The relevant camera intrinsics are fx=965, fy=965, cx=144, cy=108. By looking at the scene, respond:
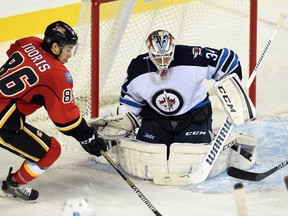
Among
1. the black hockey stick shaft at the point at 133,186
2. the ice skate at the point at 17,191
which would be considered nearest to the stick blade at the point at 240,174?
the black hockey stick shaft at the point at 133,186

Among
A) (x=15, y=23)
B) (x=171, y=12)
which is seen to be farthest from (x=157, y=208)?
(x=15, y=23)

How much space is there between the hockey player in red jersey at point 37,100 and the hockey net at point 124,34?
54 centimetres

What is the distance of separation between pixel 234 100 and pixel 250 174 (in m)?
0.32

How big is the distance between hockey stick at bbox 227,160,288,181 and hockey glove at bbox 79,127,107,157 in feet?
1.84

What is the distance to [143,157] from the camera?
13.5 ft

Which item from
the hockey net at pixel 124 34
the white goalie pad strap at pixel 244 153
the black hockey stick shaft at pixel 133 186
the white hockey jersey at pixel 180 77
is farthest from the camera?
the hockey net at pixel 124 34

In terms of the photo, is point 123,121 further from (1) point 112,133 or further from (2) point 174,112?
(2) point 174,112

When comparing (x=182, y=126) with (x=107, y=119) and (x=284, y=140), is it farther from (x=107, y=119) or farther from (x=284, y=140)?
(x=284, y=140)

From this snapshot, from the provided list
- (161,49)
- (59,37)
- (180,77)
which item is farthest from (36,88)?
(180,77)

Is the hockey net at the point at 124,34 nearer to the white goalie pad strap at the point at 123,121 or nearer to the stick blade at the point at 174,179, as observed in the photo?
the white goalie pad strap at the point at 123,121

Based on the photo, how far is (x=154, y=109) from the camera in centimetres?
423

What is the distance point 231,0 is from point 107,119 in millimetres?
1222

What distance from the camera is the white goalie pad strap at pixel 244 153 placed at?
4.24 m

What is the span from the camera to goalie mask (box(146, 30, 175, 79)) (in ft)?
13.1
